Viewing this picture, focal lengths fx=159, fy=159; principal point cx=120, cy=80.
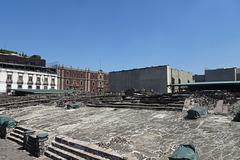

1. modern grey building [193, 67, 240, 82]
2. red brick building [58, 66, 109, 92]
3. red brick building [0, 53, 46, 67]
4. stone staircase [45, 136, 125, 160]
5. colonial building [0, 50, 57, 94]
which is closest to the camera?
stone staircase [45, 136, 125, 160]

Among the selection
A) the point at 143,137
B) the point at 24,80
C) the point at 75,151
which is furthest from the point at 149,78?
the point at 24,80

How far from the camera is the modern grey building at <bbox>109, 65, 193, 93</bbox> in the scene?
107ft

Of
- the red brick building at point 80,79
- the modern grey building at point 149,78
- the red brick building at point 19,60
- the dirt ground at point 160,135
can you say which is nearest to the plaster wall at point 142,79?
the modern grey building at point 149,78

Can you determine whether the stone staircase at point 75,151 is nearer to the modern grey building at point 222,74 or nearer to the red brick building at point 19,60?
the modern grey building at point 222,74

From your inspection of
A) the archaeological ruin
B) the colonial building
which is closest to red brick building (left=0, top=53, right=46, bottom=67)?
the colonial building

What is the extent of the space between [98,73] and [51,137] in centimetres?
5661

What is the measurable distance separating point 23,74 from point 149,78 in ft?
112

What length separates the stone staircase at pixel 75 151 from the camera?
19.5ft

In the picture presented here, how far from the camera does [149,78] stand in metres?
35.0

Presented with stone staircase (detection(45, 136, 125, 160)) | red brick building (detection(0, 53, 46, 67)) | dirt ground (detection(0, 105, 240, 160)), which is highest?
red brick building (detection(0, 53, 46, 67))

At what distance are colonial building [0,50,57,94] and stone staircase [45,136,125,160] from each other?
1551 inches

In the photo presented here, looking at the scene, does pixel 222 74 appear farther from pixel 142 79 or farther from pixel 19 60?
pixel 19 60

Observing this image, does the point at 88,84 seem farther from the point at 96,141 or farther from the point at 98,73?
the point at 96,141

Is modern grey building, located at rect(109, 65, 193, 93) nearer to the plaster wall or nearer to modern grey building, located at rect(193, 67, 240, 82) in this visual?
the plaster wall
